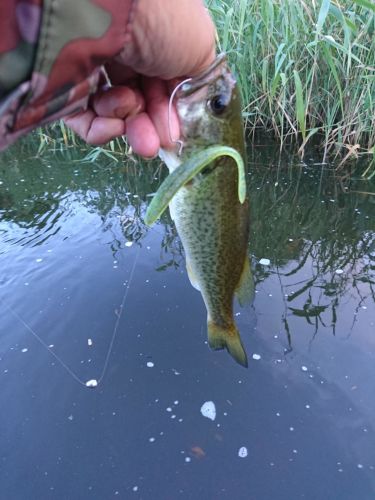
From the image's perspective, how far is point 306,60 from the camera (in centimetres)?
409

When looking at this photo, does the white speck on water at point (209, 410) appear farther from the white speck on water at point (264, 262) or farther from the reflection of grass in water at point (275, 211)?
the white speck on water at point (264, 262)

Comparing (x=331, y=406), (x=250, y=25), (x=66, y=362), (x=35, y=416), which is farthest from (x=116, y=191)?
(x=331, y=406)

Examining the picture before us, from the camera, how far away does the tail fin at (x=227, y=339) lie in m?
1.64

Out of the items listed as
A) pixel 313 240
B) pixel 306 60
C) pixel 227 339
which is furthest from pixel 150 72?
pixel 306 60

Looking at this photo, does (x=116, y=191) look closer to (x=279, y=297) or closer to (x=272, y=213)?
(x=272, y=213)

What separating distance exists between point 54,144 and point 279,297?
394 centimetres

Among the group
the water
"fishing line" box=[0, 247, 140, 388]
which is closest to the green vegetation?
the water

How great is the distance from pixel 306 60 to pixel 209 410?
139 inches

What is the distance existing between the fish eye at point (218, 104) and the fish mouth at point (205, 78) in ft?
0.17

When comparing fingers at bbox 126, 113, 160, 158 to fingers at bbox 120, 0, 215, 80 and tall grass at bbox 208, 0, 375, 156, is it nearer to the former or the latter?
fingers at bbox 120, 0, 215, 80

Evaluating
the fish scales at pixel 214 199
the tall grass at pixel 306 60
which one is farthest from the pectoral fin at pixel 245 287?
the tall grass at pixel 306 60

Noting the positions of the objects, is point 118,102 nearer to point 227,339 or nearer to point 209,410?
point 227,339

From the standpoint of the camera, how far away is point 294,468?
76.0 inches

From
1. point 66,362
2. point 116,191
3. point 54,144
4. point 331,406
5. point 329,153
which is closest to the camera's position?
point 331,406
